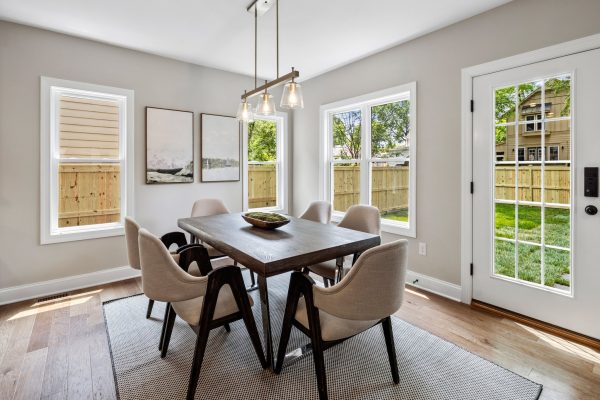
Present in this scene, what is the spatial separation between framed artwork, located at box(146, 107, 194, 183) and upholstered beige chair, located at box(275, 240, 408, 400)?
275cm

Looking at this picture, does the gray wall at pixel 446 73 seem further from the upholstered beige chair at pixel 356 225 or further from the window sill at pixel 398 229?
the upholstered beige chair at pixel 356 225

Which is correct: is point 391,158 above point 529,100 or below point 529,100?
below

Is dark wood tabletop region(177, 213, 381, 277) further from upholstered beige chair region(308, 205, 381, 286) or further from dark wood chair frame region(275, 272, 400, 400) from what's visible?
upholstered beige chair region(308, 205, 381, 286)

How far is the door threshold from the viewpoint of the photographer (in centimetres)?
222

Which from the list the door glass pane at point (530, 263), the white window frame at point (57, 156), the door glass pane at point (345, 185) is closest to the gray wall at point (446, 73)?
the door glass pane at point (530, 263)

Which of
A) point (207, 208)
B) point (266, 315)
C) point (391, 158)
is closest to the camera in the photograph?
point (266, 315)

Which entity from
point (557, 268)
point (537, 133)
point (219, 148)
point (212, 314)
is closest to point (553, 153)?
point (537, 133)

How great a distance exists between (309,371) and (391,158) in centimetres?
257

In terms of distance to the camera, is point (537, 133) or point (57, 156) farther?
point (57, 156)

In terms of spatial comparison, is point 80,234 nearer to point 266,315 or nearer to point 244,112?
point 244,112

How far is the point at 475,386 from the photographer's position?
5.84ft

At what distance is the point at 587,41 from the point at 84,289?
193 inches

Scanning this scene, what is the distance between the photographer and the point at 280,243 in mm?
1982

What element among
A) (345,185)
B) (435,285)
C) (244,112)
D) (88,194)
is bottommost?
(435,285)
